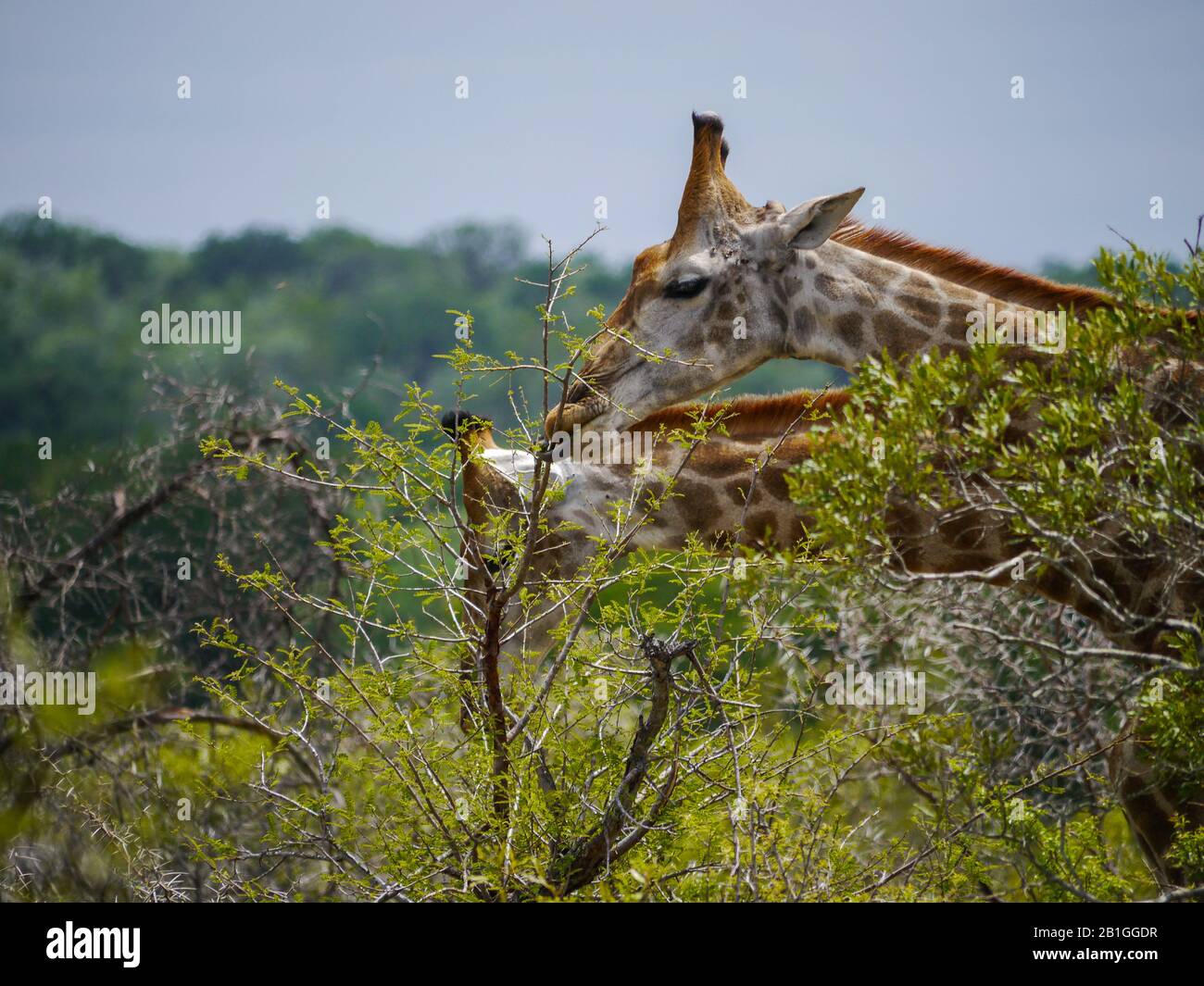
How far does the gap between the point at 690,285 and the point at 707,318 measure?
0.16 metres

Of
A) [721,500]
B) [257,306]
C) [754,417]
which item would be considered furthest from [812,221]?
[257,306]

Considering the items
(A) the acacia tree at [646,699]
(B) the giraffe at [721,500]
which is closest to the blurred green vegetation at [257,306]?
(B) the giraffe at [721,500]

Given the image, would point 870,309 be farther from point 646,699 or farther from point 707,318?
point 646,699

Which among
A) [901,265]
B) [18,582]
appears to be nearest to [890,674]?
[901,265]

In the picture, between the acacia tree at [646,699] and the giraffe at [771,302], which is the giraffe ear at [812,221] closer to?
the giraffe at [771,302]

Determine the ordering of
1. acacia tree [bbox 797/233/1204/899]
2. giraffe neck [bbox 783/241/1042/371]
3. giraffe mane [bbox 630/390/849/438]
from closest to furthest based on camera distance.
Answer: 1. acacia tree [bbox 797/233/1204/899]
2. giraffe neck [bbox 783/241/1042/371]
3. giraffe mane [bbox 630/390/849/438]

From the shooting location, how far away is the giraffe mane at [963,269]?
540 centimetres

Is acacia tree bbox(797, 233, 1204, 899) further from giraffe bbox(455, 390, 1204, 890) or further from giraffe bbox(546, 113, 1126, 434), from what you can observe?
giraffe bbox(546, 113, 1126, 434)

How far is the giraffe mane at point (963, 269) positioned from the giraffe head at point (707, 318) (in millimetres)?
353

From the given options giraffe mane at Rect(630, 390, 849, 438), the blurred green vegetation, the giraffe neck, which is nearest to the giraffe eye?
the giraffe neck

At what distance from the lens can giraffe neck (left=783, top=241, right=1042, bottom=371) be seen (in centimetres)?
539

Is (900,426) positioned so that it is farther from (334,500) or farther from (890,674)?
(334,500)

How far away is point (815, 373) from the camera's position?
47.0 metres

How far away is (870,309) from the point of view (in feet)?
17.9
